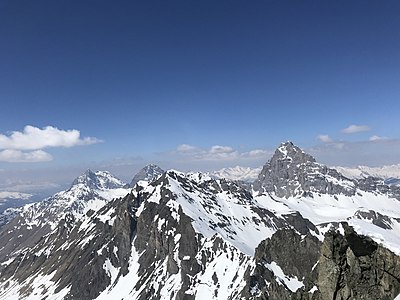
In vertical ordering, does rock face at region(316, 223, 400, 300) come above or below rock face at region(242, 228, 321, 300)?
above

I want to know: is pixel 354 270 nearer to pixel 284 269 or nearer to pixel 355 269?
pixel 355 269

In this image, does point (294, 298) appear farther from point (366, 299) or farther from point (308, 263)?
point (308, 263)

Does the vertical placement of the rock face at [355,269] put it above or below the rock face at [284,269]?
above

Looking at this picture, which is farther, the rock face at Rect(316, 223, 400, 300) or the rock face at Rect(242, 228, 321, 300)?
the rock face at Rect(242, 228, 321, 300)

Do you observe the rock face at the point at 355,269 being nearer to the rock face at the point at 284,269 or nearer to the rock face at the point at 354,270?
the rock face at the point at 354,270

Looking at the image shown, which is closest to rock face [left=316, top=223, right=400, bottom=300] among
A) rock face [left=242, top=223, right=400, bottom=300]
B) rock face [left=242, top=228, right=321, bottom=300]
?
rock face [left=242, top=223, right=400, bottom=300]

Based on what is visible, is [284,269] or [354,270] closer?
[354,270]

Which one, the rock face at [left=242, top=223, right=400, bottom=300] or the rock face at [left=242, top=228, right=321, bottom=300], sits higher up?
the rock face at [left=242, top=223, right=400, bottom=300]

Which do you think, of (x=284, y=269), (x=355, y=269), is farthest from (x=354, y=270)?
(x=284, y=269)

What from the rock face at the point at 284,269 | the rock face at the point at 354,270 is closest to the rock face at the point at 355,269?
the rock face at the point at 354,270

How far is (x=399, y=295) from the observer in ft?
141

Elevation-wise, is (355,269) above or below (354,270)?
above

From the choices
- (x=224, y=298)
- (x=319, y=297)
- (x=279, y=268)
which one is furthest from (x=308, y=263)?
(x=319, y=297)

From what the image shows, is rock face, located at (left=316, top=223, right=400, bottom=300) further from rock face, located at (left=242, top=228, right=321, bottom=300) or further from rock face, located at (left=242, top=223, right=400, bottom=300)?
rock face, located at (left=242, top=228, right=321, bottom=300)
